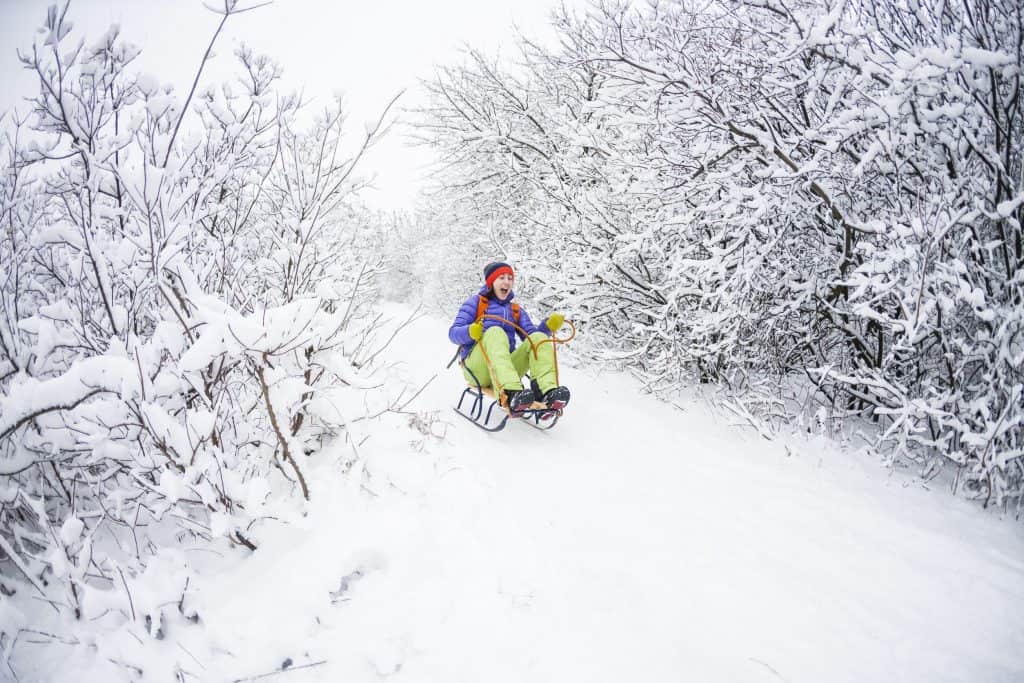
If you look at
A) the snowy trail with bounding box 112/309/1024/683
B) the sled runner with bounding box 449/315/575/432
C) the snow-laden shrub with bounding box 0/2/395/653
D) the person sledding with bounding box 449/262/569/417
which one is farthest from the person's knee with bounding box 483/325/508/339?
the snow-laden shrub with bounding box 0/2/395/653

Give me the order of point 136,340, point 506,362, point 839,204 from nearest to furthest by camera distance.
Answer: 1. point 136,340
2. point 839,204
3. point 506,362

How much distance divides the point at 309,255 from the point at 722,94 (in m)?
3.37

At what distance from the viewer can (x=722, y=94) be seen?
3.39 meters

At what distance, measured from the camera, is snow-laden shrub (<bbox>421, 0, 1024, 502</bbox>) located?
240 centimetres

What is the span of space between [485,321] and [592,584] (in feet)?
7.59

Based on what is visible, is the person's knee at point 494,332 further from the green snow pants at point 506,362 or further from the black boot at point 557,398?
the black boot at point 557,398

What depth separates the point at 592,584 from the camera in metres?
1.77

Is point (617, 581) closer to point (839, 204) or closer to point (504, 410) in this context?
point (504, 410)

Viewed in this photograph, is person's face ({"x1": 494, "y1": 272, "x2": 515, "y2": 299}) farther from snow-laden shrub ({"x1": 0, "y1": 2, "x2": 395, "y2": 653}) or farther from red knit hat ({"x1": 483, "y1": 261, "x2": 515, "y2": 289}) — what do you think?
snow-laden shrub ({"x1": 0, "y1": 2, "x2": 395, "y2": 653})

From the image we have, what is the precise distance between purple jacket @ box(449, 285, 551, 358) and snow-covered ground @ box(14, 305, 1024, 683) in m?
1.12

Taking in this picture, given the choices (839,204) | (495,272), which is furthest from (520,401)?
(839,204)

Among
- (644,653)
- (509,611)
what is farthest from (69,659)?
(644,653)

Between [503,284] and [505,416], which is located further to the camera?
[503,284]

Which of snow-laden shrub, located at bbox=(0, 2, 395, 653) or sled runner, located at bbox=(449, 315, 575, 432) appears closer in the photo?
snow-laden shrub, located at bbox=(0, 2, 395, 653)
